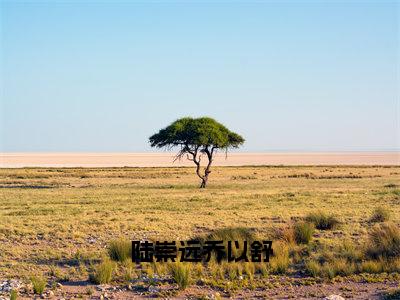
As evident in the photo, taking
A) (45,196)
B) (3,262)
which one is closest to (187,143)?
(45,196)

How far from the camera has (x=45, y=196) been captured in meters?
38.7

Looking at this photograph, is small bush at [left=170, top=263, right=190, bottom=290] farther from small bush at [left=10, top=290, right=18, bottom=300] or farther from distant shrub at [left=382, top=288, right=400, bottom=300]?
distant shrub at [left=382, top=288, right=400, bottom=300]

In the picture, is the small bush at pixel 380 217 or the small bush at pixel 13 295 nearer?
the small bush at pixel 13 295

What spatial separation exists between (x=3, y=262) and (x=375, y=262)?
960 centimetres

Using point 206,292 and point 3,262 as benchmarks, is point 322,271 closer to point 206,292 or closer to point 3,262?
point 206,292

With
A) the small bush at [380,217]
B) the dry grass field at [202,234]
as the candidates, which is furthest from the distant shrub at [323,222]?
the small bush at [380,217]

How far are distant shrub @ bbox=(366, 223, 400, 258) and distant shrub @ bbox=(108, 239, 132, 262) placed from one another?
20.6ft

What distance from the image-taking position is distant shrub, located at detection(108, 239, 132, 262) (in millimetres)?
15055

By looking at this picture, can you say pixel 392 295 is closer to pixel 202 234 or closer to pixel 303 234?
pixel 303 234

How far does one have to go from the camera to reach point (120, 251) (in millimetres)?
15219

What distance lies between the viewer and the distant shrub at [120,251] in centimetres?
1505

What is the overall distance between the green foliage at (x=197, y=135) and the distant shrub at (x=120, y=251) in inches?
1444

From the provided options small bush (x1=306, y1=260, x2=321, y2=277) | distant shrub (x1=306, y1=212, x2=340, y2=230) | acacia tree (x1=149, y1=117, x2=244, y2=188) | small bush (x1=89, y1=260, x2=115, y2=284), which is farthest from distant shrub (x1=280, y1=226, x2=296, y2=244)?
acacia tree (x1=149, y1=117, x2=244, y2=188)

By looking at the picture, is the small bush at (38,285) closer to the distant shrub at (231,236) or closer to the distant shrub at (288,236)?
the distant shrub at (231,236)
